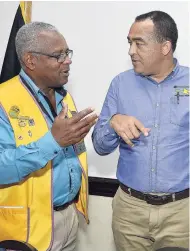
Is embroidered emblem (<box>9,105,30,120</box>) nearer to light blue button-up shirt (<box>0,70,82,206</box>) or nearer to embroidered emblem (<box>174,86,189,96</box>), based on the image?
light blue button-up shirt (<box>0,70,82,206</box>)

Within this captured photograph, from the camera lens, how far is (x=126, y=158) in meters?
1.77

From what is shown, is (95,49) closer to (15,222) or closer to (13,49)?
(13,49)

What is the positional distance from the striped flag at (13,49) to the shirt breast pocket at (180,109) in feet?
4.09

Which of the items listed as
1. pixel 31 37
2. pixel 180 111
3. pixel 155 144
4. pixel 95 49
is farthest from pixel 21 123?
pixel 95 49

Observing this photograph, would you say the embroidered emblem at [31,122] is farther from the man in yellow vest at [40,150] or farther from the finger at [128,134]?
the finger at [128,134]

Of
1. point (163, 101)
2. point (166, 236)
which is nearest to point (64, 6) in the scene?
point (163, 101)

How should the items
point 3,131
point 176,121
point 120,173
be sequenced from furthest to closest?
point 120,173 → point 176,121 → point 3,131

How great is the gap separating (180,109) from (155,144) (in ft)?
0.71

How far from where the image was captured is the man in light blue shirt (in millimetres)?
1679

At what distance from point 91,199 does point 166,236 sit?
0.91 metres

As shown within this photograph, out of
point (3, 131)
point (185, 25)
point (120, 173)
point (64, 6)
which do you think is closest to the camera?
point (3, 131)

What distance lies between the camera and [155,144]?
1684 millimetres

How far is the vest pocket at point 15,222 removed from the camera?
157cm

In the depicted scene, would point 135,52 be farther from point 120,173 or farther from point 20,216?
point 20,216
